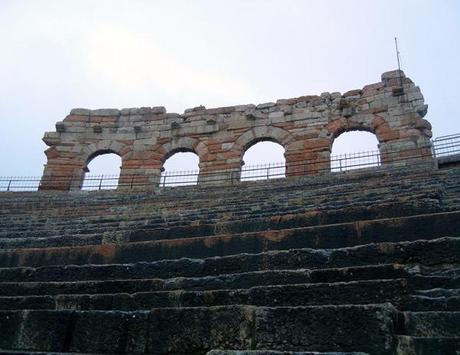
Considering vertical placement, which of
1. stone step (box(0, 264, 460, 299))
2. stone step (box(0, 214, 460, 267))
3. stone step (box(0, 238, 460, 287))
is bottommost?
stone step (box(0, 264, 460, 299))

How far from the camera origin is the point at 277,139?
1780 centimetres

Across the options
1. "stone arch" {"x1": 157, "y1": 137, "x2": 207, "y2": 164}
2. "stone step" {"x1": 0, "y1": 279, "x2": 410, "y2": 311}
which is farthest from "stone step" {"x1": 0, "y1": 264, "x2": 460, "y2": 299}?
"stone arch" {"x1": 157, "y1": 137, "x2": 207, "y2": 164}

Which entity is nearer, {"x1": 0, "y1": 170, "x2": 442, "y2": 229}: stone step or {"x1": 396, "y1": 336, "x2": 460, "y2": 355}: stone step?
{"x1": 396, "y1": 336, "x2": 460, "y2": 355}: stone step

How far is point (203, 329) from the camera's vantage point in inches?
120

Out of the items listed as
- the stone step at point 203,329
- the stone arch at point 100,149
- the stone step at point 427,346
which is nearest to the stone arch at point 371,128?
the stone arch at point 100,149

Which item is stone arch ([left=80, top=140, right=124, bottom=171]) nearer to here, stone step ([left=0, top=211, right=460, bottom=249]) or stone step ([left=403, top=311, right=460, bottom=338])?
stone step ([left=0, top=211, right=460, bottom=249])

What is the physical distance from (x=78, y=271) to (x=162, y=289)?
1.33 m

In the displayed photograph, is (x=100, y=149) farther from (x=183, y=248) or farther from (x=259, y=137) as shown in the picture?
(x=183, y=248)

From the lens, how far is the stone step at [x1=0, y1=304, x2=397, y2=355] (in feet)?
8.65

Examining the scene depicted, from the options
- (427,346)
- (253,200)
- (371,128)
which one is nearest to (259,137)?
(371,128)

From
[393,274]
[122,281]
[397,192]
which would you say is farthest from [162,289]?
[397,192]

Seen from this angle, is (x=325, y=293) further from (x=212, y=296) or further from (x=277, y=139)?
(x=277, y=139)

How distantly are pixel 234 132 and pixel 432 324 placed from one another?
1604 cm

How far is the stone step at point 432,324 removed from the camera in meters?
2.62
